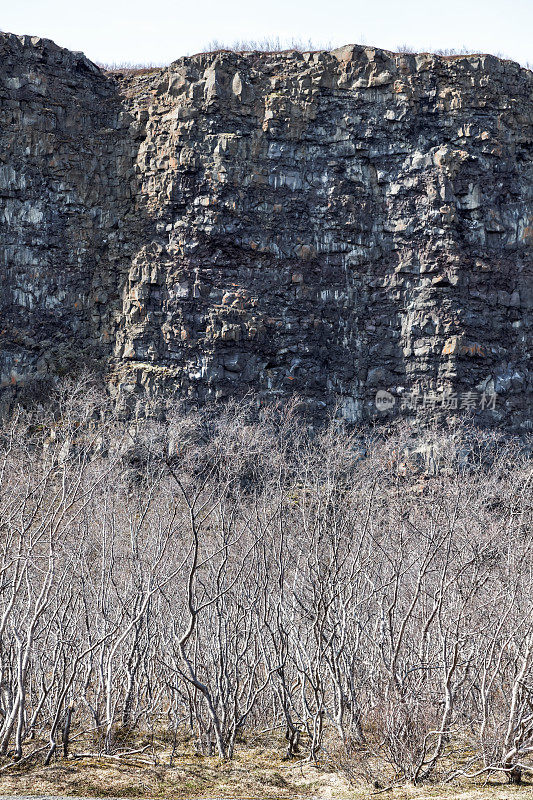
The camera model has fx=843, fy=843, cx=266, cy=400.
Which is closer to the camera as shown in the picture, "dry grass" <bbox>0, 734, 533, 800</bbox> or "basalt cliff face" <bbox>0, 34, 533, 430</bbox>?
"dry grass" <bbox>0, 734, 533, 800</bbox>

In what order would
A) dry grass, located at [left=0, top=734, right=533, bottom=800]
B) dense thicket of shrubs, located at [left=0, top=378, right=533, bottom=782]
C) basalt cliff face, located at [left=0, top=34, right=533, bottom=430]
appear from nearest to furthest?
dry grass, located at [left=0, top=734, right=533, bottom=800], dense thicket of shrubs, located at [left=0, top=378, right=533, bottom=782], basalt cliff face, located at [left=0, top=34, right=533, bottom=430]

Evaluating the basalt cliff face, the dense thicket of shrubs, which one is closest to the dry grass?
the dense thicket of shrubs

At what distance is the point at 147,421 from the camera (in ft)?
115

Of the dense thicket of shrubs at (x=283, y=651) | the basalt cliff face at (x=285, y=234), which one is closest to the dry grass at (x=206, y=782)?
the dense thicket of shrubs at (x=283, y=651)

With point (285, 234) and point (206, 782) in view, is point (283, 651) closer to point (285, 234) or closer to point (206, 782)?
point (206, 782)

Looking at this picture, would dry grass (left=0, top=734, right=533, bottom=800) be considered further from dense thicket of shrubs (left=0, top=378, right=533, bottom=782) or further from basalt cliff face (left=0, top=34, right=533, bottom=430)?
basalt cliff face (left=0, top=34, right=533, bottom=430)

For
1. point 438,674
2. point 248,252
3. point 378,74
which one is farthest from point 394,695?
point 378,74

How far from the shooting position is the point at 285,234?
39656mm

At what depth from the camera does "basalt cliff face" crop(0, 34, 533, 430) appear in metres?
37.9

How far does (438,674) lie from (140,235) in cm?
3055

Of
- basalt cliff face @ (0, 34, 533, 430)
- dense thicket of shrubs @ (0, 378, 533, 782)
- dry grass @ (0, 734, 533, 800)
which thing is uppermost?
basalt cliff face @ (0, 34, 533, 430)

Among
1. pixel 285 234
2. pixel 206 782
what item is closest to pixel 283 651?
pixel 206 782

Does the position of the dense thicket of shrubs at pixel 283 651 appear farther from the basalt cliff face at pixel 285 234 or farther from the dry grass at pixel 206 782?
the basalt cliff face at pixel 285 234

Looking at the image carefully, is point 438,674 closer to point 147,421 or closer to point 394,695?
point 394,695
